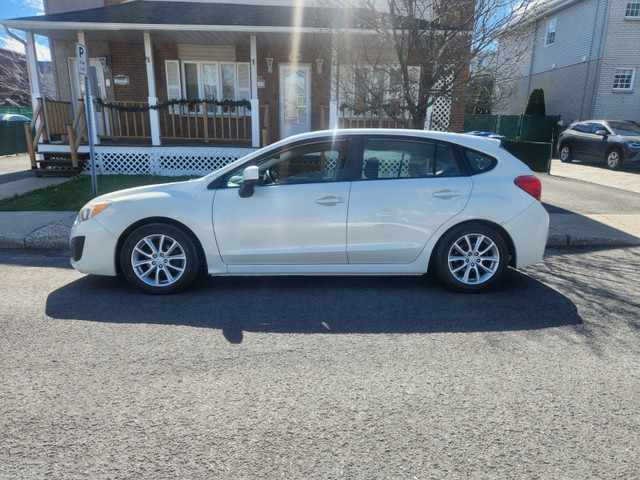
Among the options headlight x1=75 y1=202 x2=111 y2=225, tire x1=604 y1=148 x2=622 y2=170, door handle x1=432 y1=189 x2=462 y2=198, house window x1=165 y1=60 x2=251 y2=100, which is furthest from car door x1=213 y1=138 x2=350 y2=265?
tire x1=604 y1=148 x2=622 y2=170

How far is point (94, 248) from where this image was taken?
4.73m

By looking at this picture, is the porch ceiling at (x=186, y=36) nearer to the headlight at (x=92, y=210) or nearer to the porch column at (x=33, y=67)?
the porch column at (x=33, y=67)

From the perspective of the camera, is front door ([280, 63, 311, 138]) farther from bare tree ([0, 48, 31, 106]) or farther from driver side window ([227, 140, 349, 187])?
bare tree ([0, 48, 31, 106])

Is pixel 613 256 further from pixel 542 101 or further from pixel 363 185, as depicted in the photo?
pixel 542 101

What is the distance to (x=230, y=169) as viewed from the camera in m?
4.73

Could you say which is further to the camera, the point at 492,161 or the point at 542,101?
the point at 542,101

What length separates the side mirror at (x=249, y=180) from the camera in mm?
4520

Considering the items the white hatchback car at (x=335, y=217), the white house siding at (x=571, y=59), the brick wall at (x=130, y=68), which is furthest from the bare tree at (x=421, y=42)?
the white house siding at (x=571, y=59)

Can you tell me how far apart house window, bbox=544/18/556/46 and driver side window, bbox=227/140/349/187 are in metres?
26.2

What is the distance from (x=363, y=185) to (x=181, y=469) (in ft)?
10.4

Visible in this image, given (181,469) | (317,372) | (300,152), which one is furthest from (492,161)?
(181,469)

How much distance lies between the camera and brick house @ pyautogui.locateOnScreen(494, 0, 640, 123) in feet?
68.8

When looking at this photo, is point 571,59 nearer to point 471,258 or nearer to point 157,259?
point 471,258

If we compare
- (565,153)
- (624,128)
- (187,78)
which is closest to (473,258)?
(187,78)
